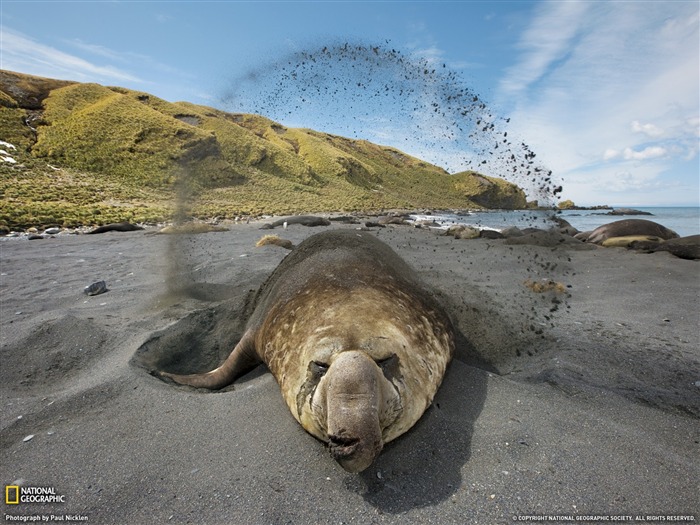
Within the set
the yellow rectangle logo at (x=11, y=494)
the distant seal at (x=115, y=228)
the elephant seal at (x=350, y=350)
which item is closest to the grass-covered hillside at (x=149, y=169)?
the distant seal at (x=115, y=228)

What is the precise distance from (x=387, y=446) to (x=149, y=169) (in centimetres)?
5410

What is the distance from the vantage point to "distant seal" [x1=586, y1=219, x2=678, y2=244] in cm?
1373

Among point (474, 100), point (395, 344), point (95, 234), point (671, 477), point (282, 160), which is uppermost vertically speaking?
point (282, 160)

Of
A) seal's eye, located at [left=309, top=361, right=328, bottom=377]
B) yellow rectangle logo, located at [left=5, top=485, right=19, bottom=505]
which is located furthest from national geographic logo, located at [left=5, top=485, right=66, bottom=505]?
seal's eye, located at [left=309, top=361, right=328, bottom=377]

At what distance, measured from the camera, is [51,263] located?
29.7 ft

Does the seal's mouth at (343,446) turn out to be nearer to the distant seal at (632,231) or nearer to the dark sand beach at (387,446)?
the dark sand beach at (387,446)

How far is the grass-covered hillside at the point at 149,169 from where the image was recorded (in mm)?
28125

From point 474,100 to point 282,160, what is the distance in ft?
217

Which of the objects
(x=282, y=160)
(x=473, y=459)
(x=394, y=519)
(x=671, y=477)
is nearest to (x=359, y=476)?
(x=394, y=519)

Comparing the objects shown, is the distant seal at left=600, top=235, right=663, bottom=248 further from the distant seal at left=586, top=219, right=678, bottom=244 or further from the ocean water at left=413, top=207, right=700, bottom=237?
the ocean water at left=413, top=207, right=700, bottom=237

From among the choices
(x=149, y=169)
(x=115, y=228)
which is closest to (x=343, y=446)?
(x=115, y=228)

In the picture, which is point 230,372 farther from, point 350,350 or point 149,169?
point 149,169

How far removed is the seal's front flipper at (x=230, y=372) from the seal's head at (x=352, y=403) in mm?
1382

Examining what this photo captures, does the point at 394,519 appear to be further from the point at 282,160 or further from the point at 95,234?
the point at 282,160
